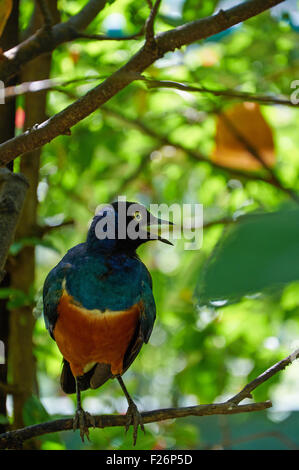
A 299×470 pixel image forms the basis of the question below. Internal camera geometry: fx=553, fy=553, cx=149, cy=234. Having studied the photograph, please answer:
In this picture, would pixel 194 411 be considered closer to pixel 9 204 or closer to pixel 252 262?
pixel 9 204

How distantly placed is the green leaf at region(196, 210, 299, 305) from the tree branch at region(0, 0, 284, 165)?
3.63 ft

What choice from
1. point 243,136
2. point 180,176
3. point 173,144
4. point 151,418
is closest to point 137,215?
point 151,418

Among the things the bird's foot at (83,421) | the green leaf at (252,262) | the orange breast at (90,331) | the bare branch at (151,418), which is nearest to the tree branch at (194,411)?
the bare branch at (151,418)

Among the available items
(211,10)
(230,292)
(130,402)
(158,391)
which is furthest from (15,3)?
(158,391)

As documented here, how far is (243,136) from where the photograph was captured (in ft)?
10.9

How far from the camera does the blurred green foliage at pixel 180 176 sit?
302 centimetres

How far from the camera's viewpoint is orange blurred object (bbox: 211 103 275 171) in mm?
3262

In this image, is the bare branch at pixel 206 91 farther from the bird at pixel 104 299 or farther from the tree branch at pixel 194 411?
the tree branch at pixel 194 411

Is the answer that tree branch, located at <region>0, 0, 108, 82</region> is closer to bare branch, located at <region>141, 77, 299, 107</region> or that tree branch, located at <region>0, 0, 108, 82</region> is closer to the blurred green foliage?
the blurred green foliage

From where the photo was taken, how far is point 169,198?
4.17 metres

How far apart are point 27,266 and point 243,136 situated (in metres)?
1.49

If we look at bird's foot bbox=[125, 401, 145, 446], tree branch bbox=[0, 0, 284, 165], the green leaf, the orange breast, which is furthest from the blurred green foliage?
the green leaf

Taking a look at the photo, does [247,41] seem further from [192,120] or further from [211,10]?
[211,10]
